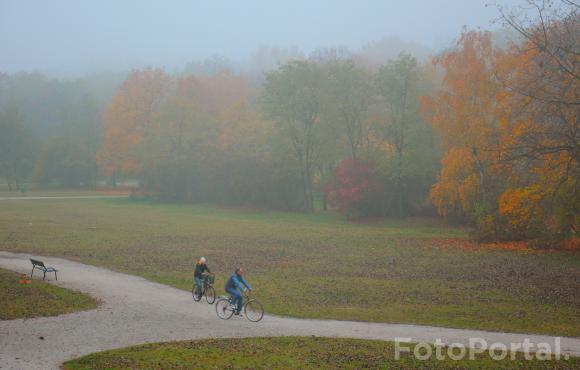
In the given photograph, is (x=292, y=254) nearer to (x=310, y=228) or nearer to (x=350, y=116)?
(x=310, y=228)

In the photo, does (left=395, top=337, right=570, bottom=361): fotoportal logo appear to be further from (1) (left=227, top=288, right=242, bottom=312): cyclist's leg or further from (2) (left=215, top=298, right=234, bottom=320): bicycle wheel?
(2) (left=215, top=298, right=234, bottom=320): bicycle wheel

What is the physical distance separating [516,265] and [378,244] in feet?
32.6

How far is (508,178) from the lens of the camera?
116 ft

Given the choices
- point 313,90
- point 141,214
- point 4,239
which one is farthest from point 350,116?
point 4,239

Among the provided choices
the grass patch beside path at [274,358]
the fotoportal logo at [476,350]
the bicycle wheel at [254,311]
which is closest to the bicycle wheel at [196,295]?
the bicycle wheel at [254,311]

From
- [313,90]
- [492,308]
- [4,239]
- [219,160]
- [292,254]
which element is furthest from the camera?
[219,160]

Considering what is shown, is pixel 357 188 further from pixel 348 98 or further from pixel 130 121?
pixel 130 121

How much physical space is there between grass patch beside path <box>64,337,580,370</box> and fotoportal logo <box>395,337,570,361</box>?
6.4 inches

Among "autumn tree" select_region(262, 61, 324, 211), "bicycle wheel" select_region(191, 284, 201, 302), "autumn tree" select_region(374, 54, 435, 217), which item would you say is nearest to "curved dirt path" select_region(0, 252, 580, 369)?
"bicycle wheel" select_region(191, 284, 201, 302)

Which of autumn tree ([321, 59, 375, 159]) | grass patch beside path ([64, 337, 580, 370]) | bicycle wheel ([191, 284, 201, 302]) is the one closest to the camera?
grass patch beside path ([64, 337, 580, 370])

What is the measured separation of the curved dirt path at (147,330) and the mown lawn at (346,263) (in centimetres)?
111

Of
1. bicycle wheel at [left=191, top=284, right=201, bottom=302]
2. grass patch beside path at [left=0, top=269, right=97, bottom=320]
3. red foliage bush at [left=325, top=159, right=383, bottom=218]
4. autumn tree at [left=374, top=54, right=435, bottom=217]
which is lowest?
grass patch beside path at [left=0, top=269, right=97, bottom=320]

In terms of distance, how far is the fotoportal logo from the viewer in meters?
12.7

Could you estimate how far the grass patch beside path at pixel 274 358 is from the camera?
12.0 metres
